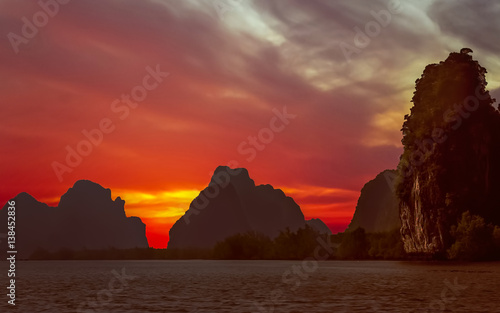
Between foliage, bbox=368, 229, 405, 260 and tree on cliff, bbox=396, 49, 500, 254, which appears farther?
foliage, bbox=368, 229, 405, 260

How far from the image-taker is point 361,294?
50188mm

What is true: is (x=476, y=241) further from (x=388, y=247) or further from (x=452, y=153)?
(x=388, y=247)

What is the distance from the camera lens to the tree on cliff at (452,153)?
140 meters

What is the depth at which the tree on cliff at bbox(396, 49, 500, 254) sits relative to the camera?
140000 millimetres

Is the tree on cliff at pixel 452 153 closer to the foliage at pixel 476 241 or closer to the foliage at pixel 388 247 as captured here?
the foliage at pixel 476 241

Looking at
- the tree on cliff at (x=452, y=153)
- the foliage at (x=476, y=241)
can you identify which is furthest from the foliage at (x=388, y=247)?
the foliage at (x=476, y=241)

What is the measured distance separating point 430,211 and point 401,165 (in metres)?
17.0

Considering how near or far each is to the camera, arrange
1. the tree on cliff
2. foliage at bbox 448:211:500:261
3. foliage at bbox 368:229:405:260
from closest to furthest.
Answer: foliage at bbox 448:211:500:261 → the tree on cliff → foliage at bbox 368:229:405:260

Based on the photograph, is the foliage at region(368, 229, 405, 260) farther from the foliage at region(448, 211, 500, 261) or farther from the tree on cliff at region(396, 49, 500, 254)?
the foliage at region(448, 211, 500, 261)

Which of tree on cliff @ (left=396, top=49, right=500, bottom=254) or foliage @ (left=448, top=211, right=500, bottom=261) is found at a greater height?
tree on cliff @ (left=396, top=49, right=500, bottom=254)

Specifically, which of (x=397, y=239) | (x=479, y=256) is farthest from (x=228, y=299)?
(x=397, y=239)

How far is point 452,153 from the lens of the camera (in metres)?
143

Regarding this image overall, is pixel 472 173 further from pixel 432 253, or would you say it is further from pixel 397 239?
pixel 397 239

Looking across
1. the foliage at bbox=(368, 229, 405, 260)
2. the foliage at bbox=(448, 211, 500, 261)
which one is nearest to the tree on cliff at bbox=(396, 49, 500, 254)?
the foliage at bbox=(448, 211, 500, 261)
